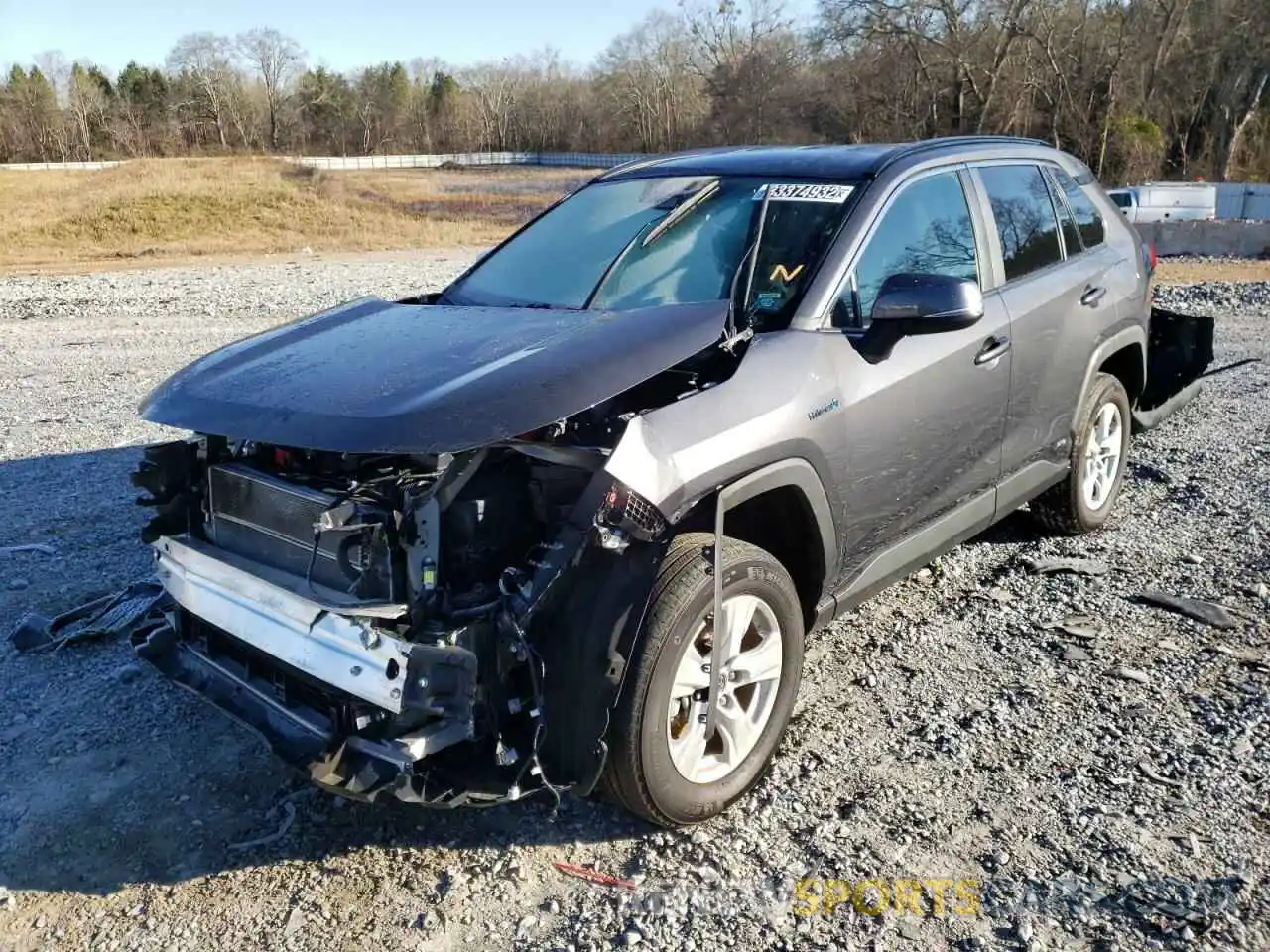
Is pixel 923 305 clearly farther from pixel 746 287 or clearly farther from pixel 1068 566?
pixel 1068 566

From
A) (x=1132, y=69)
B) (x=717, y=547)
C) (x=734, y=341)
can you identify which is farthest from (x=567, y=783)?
(x=1132, y=69)

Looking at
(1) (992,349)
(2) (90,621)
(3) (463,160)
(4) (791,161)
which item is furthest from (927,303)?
(3) (463,160)

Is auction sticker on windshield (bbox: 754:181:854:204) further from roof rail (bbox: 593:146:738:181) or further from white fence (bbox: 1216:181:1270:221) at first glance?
white fence (bbox: 1216:181:1270:221)

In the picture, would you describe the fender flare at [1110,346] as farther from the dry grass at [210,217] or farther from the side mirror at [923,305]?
the dry grass at [210,217]

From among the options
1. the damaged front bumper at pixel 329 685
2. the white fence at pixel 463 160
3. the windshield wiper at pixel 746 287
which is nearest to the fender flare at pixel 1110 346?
the windshield wiper at pixel 746 287

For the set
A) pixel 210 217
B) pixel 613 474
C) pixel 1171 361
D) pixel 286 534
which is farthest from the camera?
pixel 210 217

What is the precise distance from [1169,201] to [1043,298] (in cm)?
2388

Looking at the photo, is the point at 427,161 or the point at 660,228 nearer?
the point at 660,228

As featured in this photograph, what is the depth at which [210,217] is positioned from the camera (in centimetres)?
3225

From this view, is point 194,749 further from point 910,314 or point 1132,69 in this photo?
point 1132,69

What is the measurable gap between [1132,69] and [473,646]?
47.4 metres

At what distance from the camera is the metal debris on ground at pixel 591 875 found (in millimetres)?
2963

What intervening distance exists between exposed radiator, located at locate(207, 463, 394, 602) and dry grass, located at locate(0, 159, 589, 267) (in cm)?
2487

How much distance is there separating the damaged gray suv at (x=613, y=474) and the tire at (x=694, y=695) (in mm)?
11
